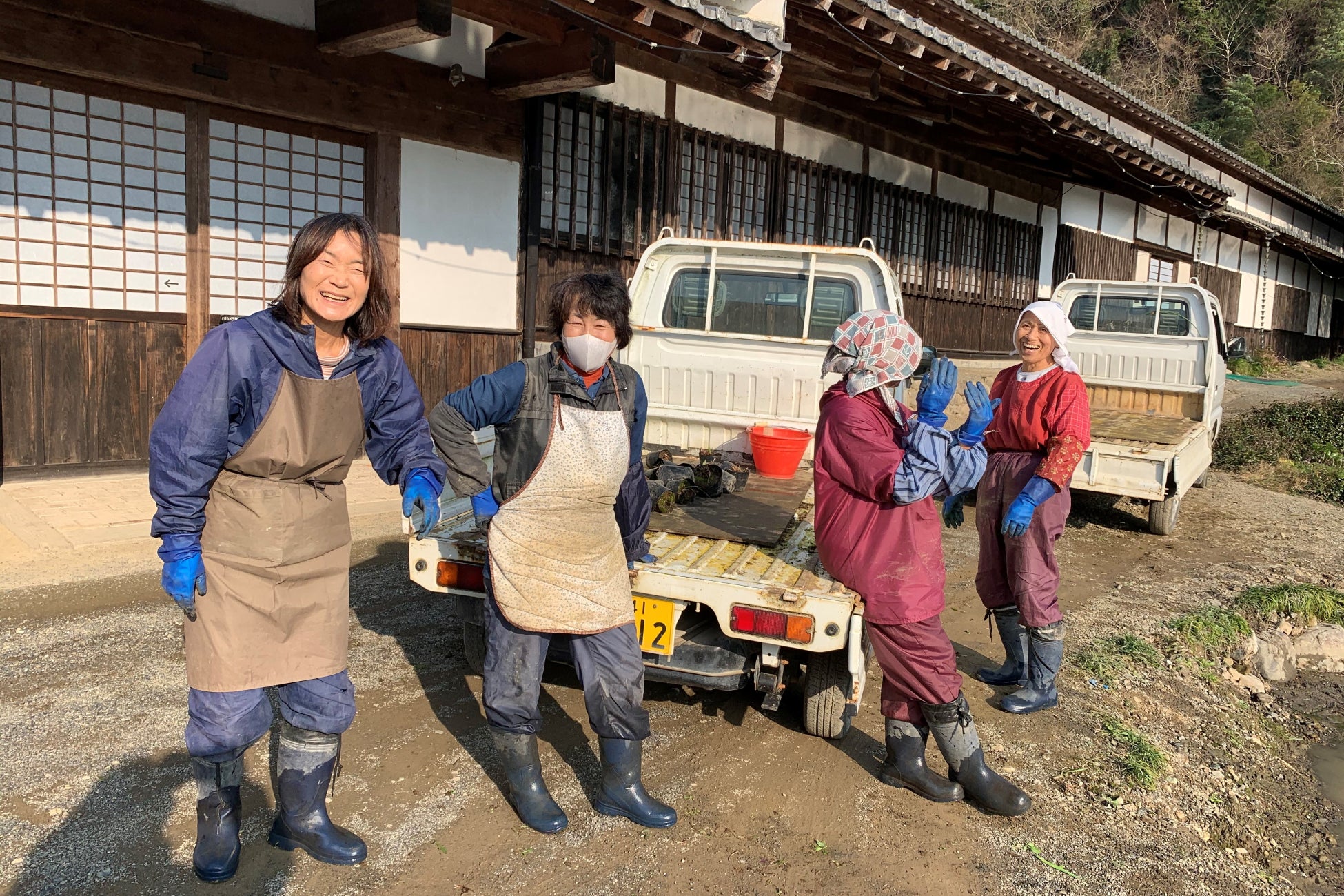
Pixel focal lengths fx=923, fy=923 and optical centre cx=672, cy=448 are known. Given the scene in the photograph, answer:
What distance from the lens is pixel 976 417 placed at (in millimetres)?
2891

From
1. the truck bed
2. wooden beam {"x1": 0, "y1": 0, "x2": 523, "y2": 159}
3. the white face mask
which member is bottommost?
the truck bed

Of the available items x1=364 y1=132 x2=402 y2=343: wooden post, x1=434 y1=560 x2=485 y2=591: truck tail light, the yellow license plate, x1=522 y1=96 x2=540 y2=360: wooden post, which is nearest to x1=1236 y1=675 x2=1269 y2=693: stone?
the yellow license plate

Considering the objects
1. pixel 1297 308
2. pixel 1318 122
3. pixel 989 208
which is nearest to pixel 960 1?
pixel 989 208

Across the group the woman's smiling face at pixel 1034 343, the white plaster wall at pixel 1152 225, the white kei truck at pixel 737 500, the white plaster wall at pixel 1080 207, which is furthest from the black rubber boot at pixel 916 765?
the white plaster wall at pixel 1152 225

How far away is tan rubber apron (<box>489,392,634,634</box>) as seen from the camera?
265cm

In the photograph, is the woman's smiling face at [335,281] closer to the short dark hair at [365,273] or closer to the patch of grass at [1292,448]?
the short dark hair at [365,273]

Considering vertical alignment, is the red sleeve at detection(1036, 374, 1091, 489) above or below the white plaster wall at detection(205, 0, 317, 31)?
below

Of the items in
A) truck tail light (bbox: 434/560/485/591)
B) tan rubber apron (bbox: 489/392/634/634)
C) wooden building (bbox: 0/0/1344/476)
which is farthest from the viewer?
wooden building (bbox: 0/0/1344/476)

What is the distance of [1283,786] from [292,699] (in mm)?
3635

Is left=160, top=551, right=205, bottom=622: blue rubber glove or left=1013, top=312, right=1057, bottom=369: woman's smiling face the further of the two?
left=1013, top=312, right=1057, bottom=369: woman's smiling face

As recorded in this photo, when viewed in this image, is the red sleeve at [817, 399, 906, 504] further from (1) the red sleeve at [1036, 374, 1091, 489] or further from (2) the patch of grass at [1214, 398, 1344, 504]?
(2) the patch of grass at [1214, 398, 1344, 504]

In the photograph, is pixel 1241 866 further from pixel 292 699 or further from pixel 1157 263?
pixel 1157 263

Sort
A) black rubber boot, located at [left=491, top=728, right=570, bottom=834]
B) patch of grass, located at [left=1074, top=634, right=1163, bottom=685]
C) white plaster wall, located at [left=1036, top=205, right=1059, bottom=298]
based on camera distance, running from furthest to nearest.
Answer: white plaster wall, located at [left=1036, top=205, right=1059, bottom=298], patch of grass, located at [left=1074, top=634, right=1163, bottom=685], black rubber boot, located at [left=491, top=728, right=570, bottom=834]

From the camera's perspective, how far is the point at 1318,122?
1185 inches
